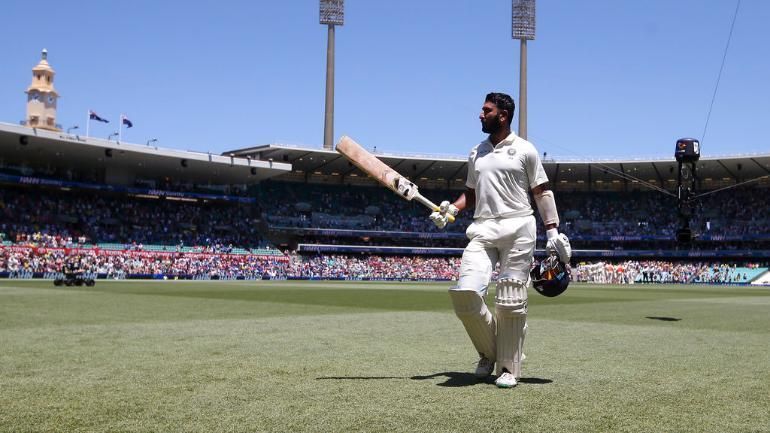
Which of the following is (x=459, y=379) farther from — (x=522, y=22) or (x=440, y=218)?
(x=522, y=22)

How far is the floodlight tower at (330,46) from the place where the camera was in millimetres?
Result: 83000

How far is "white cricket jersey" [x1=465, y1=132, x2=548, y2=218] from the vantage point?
22.4 ft

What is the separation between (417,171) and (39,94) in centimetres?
6347

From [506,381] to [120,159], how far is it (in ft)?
210

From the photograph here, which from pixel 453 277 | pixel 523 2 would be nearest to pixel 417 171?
pixel 453 277

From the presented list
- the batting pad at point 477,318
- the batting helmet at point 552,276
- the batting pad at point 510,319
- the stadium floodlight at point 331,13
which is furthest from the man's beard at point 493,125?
the stadium floodlight at point 331,13

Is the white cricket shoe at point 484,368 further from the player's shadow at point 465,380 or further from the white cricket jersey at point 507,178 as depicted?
the white cricket jersey at point 507,178

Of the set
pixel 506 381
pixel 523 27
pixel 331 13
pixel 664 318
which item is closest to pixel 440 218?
pixel 506 381

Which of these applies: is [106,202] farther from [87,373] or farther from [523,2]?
[87,373]

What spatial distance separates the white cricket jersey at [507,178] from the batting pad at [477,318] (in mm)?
862

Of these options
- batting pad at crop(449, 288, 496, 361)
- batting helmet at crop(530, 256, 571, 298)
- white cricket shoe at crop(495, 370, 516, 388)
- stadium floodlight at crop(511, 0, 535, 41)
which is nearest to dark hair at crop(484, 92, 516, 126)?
batting helmet at crop(530, 256, 571, 298)

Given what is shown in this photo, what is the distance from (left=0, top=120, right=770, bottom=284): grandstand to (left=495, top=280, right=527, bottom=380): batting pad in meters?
47.4

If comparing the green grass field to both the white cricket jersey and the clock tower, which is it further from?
the clock tower

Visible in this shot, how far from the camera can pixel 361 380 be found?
645 centimetres
